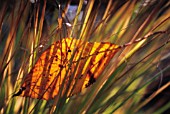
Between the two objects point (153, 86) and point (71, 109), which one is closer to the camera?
point (71, 109)

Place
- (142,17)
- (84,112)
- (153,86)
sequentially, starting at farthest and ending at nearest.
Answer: (153,86) → (142,17) → (84,112)

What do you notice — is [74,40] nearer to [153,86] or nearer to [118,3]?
[118,3]

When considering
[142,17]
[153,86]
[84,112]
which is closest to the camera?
[84,112]

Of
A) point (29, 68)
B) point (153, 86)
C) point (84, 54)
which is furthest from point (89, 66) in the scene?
point (153, 86)

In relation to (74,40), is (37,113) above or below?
below

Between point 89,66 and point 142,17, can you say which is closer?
point 89,66

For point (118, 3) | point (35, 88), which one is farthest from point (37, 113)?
point (118, 3)

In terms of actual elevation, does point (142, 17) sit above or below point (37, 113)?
above

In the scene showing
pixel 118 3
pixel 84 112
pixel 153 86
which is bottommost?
pixel 84 112

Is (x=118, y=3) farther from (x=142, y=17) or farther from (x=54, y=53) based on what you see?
(x=54, y=53)
